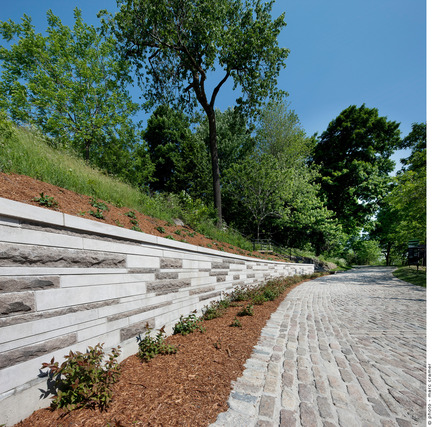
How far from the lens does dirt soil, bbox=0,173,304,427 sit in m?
1.75

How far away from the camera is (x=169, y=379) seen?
7.64ft

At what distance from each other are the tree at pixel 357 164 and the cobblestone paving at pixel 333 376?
21025 millimetres

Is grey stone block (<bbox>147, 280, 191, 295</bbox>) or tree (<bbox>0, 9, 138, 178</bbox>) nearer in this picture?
grey stone block (<bbox>147, 280, 191, 295</bbox>)

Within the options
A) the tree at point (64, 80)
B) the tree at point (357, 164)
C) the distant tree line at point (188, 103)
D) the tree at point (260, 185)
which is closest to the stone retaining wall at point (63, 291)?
the distant tree line at point (188, 103)

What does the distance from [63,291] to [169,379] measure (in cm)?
148

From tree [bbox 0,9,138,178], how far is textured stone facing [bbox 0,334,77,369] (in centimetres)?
1087

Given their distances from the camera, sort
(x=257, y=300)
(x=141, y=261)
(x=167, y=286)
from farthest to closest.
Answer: (x=257, y=300) → (x=167, y=286) → (x=141, y=261)

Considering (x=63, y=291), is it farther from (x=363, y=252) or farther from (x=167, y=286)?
(x=363, y=252)

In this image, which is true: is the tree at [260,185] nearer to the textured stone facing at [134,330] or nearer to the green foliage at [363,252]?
the textured stone facing at [134,330]

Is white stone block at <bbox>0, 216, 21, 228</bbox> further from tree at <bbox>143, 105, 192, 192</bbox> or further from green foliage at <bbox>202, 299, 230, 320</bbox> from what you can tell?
tree at <bbox>143, 105, 192, 192</bbox>

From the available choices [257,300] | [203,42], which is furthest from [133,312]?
[203,42]

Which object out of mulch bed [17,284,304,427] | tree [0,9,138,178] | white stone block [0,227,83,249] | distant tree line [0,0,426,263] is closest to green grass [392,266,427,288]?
distant tree line [0,0,426,263]

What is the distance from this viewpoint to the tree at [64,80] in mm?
10344

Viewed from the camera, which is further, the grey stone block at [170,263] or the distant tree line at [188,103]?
the distant tree line at [188,103]
